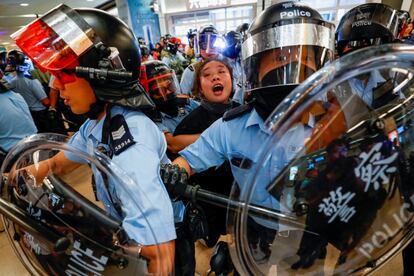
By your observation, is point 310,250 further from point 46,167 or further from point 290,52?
point 46,167

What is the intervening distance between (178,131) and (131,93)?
72 centimetres

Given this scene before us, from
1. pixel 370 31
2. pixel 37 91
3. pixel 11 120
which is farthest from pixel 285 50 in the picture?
pixel 37 91

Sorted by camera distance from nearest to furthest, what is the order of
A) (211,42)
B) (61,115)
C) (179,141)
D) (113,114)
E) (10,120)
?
(113,114) < (179,141) < (10,120) < (211,42) < (61,115)

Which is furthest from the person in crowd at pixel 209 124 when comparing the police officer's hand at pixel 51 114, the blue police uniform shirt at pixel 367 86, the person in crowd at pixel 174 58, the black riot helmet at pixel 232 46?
the person in crowd at pixel 174 58

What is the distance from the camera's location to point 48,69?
2.46 feet

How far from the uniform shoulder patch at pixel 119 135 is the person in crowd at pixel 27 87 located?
123 inches

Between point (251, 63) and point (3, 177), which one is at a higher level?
point (251, 63)

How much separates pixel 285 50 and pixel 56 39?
28.8 inches

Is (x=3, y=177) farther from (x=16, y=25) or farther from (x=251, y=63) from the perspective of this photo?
(x=16, y=25)

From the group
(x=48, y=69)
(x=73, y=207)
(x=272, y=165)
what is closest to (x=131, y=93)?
(x=48, y=69)

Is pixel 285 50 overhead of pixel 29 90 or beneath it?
overhead

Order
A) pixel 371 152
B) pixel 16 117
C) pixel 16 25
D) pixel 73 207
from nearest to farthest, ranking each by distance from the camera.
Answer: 1. pixel 371 152
2. pixel 73 207
3. pixel 16 117
4. pixel 16 25

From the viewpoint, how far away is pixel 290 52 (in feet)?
2.74

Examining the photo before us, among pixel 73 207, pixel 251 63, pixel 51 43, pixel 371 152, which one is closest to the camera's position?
pixel 371 152
